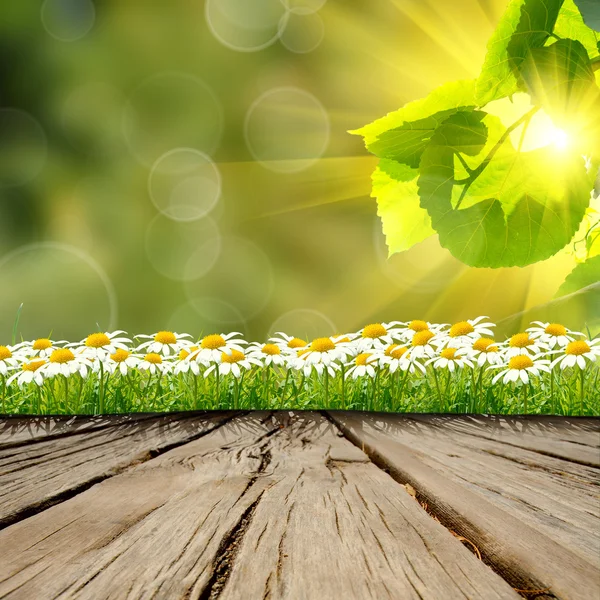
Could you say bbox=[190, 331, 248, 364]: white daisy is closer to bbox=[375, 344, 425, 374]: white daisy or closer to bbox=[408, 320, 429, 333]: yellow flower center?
bbox=[375, 344, 425, 374]: white daisy

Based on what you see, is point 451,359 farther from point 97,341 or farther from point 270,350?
point 97,341

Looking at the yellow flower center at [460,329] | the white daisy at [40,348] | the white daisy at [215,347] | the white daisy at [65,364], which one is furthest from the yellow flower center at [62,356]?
the yellow flower center at [460,329]

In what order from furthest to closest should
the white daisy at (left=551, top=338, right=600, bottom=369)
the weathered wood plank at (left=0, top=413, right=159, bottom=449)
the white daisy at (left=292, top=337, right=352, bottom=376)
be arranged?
the white daisy at (left=292, top=337, right=352, bottom=376) < the white daisy at (left=551, top=338, right=600, bottom=369) < the weathered wood plank at (left=0, top=413, right=159, bottom=449)

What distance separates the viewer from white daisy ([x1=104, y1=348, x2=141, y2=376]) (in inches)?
63.6

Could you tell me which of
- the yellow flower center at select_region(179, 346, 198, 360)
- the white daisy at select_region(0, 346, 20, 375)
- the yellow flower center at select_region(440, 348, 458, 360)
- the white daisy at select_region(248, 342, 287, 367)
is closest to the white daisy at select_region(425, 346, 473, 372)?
the yellow flower center at select_region(440, 348, 458, 360)

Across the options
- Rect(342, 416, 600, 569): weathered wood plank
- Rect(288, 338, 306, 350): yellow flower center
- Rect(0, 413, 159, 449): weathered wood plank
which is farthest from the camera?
Rect(288, 338, 306, 350): yellow flower center

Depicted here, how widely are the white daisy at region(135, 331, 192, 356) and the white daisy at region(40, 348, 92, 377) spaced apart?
19 cm

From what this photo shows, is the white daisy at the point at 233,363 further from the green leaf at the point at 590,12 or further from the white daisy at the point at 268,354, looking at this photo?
the green leaf at the point at 590,12

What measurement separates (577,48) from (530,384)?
153 centimetres

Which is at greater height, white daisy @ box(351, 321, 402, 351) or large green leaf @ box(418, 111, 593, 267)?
white daisy @ box(351, 321, 402, 351)

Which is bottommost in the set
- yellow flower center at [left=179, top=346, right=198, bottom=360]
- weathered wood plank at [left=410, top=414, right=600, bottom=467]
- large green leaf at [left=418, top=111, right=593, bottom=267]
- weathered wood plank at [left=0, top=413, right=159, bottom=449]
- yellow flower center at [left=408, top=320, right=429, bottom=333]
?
weathered wood plank at [left=410, top=414, right=600, bottom=467]

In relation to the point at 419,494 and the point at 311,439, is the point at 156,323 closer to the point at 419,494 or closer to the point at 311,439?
the point at 311,439

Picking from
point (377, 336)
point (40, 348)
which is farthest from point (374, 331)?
point (40, 348)

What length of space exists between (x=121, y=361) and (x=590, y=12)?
1599 mm
